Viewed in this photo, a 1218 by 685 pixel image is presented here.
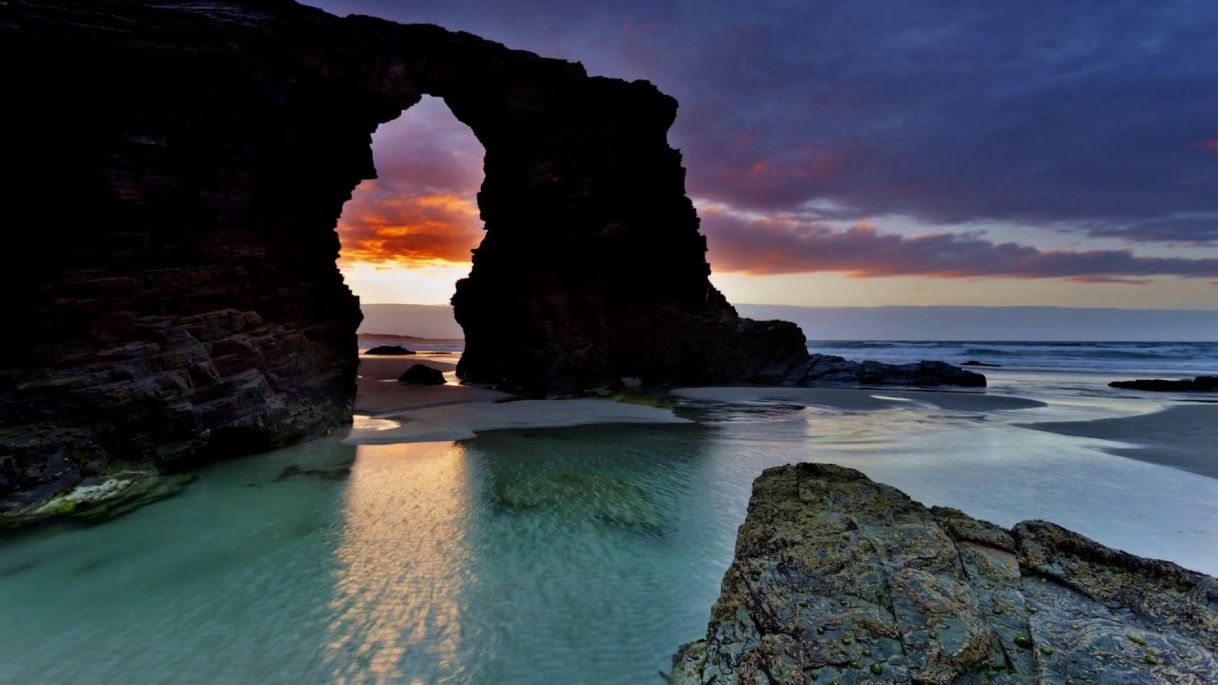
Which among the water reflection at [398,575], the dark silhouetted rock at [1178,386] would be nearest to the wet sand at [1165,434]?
the dark silhouetted rock at [1178,386]

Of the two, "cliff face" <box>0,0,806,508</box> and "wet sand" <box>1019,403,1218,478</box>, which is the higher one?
"cliff face" <box>0,0,806,508</box>

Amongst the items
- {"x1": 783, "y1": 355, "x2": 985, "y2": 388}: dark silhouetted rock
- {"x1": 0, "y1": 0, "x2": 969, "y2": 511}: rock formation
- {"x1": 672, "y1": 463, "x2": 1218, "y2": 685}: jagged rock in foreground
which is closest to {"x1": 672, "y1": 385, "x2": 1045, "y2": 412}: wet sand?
{"x1": 783, "y1": 355, "x2": 985, "y2": 388}: dark silhouetted rock

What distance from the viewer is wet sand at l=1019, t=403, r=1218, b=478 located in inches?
541

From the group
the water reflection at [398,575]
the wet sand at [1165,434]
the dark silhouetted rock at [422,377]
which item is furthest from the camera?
the dark silhouetted rock at [422,377]

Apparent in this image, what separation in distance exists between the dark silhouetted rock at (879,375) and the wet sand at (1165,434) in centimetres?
1288

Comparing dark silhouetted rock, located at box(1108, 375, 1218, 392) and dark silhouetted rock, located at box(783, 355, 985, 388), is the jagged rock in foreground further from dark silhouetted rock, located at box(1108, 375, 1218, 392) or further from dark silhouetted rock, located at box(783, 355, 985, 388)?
dark silhouetted rock, located at box(1108, 375, 1218, 392)

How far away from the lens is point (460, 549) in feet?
26.5

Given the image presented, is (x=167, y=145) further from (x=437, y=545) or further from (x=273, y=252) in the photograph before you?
(x=437, y=545)

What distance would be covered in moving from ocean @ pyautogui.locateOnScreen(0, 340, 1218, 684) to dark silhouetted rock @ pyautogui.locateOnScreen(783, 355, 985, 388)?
21238mm

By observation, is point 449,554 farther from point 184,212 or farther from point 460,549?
point 184,212

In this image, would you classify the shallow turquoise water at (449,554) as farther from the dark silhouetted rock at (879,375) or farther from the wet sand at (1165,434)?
the dark silhouetted rock at (879,375)

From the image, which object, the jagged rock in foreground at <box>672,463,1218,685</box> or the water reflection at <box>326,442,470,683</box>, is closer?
the jagged rock in foreground at <box>672,463,1218,685</box>

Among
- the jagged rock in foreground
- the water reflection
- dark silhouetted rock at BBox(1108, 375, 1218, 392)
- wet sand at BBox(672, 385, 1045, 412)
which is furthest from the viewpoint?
dark silhouetted rock at BBox(1108, 375, 1218, 392)

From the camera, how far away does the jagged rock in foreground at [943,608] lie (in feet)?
10.8
